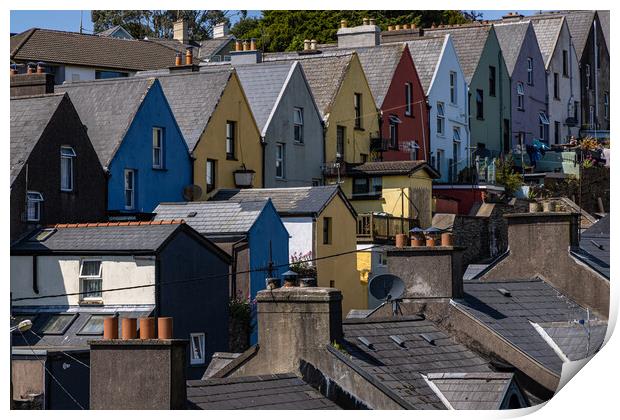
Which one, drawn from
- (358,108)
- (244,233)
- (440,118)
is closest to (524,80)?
(440,118)

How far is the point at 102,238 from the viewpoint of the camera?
95.0 ft

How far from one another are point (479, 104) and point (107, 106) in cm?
2023

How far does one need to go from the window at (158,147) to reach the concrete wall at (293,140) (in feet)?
14.8

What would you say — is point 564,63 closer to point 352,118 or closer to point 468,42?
point 468,42

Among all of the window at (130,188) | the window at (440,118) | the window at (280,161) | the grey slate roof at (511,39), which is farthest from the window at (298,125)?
the grey slate roof at (511,39)

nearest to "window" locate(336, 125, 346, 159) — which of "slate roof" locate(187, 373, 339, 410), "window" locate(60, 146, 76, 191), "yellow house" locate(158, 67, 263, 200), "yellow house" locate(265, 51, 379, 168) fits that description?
"yellow house" locate(265, 51, 379, 168)

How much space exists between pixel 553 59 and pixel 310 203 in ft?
78.3

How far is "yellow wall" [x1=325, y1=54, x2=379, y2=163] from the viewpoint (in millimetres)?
43031

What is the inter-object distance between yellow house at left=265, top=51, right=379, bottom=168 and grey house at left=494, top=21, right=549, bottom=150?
442 inches

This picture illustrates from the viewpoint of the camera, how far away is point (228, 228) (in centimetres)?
3325

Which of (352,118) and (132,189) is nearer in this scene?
(132,189)

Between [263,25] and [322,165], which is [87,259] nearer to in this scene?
[322,165]

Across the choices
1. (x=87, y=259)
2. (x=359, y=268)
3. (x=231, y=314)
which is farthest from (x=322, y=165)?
(x=87, y=259)

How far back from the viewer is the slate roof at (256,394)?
660 inches
